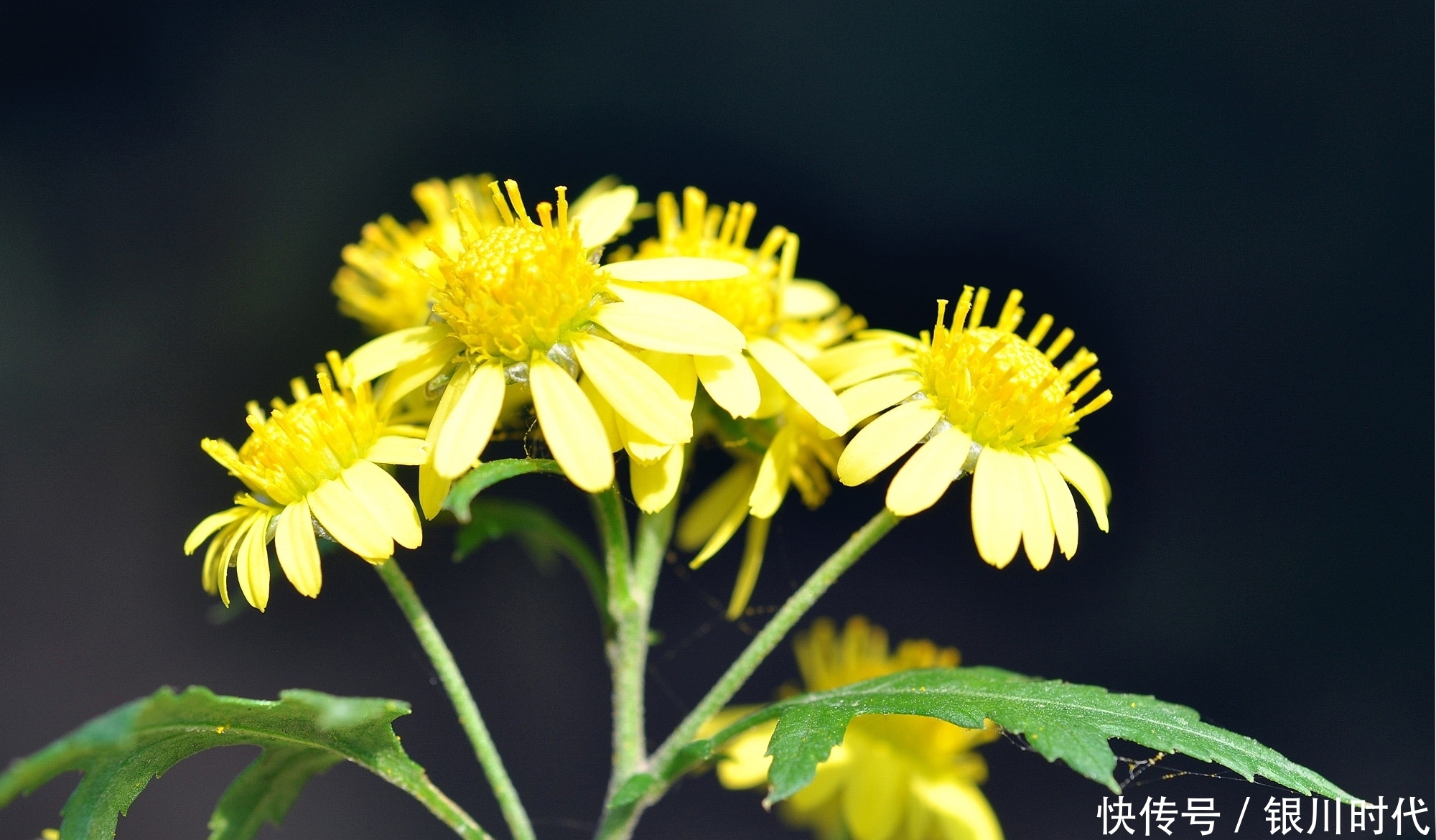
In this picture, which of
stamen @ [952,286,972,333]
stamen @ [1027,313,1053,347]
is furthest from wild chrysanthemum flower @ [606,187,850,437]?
stamen @ [1027,313,1053,347]

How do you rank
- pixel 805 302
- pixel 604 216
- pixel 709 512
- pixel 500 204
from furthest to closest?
pixel 709 512 < pixel 805 302 < pixel 604 216 < pixel 500 204

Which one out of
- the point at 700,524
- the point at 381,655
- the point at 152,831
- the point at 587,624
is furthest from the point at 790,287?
the point at 152,831

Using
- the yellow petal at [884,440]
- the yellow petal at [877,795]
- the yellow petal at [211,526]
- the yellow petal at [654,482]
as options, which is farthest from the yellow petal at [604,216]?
the yellow petal at [877,795]

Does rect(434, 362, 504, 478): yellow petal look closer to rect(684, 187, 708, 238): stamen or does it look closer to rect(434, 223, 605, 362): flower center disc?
rect(434, 223, 605, 362): flower center disc

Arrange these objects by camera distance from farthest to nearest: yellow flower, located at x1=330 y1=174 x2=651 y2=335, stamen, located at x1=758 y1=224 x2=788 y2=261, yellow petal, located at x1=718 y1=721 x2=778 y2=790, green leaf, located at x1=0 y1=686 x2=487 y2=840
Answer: yellow petal, located at x1=718 y1=721 x2=778 y2=790
yellow flower, located at x1=330 y1=174 x2=651 y2=335
stamen, located at x1=758 y1=224 x2=788 y2=261
green leaf, located at x1=0 y1=686 x2=487 y2=840

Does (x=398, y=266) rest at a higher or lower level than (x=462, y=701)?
higher

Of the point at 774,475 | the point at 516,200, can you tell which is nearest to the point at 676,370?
the point at 774,475

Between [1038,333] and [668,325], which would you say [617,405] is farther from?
[1038,333]
